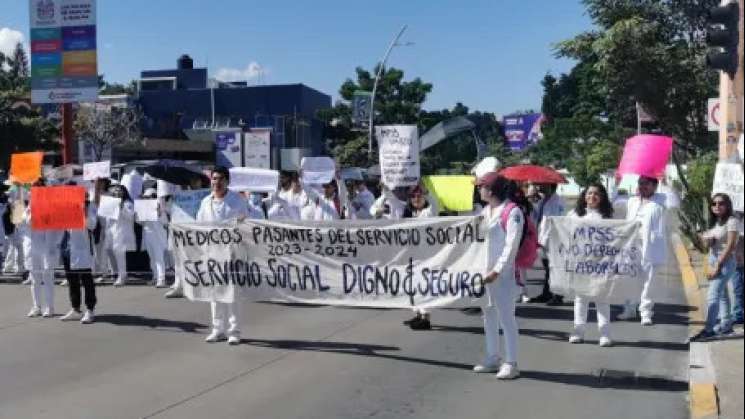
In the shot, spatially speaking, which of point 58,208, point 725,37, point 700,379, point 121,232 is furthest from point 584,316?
point 121,232

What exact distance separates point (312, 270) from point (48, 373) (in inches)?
109

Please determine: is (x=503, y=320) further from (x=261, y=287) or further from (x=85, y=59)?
(x=85, y=59)

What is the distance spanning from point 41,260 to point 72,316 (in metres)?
0.88

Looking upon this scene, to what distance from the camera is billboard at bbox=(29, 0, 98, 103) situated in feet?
Answer: 59.2

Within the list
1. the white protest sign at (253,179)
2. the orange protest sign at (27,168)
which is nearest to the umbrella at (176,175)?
the white protest sign at (253,179)

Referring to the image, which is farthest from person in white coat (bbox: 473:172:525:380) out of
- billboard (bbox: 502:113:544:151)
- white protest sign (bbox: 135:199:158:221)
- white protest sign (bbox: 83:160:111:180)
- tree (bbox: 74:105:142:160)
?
billboard (bbox: 502:113:544:151)

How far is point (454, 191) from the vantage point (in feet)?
44.6

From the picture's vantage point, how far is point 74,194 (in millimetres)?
10945

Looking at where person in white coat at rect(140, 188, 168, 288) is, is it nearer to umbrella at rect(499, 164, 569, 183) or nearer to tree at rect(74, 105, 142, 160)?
umbrella at rect(499, 164, 569, 183)

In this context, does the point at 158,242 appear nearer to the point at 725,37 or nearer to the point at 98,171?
the point at 98,171

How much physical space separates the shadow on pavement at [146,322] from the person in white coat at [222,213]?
75cm

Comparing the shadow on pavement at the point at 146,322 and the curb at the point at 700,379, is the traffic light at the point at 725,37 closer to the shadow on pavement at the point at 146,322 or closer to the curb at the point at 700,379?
the curb at the point at 700,379

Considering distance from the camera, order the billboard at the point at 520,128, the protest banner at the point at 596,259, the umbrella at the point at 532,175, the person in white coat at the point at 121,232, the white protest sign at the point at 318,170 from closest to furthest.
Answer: the protest banner at the point at 596,259 < the umbrella at the point at 532,175 < the white protest sign at the point at 318,170 < the person in white coat at the point at 121,232 < the billboard at the point at 520,128

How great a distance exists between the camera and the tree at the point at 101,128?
45.8m
